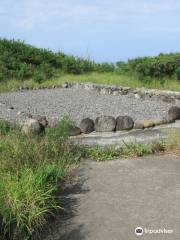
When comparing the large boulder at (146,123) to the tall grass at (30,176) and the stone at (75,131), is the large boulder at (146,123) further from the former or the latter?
the tall grass at (30,176)

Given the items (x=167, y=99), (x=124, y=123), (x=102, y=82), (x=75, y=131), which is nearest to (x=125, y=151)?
(x=75, y=131)

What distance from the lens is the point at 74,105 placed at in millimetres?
14422

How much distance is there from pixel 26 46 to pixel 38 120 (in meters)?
13.1

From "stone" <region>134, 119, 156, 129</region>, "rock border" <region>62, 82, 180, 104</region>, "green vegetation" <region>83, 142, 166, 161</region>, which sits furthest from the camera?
"rock border" <region>62, 82, 180, 104</region>

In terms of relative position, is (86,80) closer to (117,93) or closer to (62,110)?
(117,93)

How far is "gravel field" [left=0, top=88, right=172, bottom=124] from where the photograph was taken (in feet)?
41.8

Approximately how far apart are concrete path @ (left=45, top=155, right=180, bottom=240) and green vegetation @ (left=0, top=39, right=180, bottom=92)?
9.47 m

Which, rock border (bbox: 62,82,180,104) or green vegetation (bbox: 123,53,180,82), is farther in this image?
green vegetation (bbox: 123,53,180,82)

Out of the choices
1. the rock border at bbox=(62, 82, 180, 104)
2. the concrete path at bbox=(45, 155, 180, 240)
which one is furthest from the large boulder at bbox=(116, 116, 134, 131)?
the rock border at bbox=(62, 82, 180, 104)

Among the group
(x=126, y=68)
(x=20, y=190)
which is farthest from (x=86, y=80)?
(x=20, y=190)

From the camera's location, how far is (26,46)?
75.9 feet

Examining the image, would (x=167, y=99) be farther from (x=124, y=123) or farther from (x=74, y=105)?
(x=124, y=123)

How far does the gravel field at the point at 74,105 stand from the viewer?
1274 cm

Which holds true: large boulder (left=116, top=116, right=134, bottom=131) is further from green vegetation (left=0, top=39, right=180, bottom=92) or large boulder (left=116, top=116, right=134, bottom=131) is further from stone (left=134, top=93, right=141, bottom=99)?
green vegetation (left=0, top=39, right=180, bottom=92)
